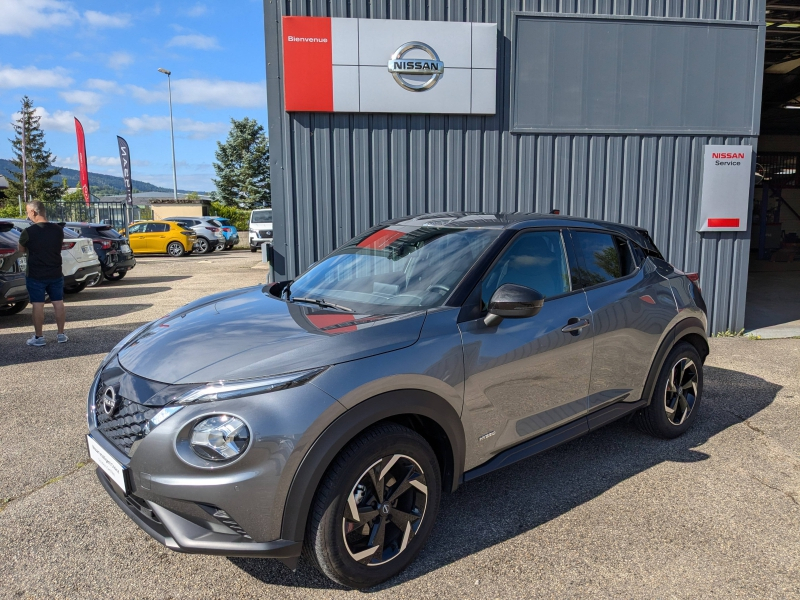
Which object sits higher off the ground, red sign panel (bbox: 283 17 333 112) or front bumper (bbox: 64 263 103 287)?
red sign panel (bbox: 283 17 333 112)

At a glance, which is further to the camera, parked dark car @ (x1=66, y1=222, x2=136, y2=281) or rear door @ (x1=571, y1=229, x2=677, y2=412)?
parked dark car @ (x1=66, y1=222, x2=136, y2=281)

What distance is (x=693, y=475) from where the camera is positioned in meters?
3.94

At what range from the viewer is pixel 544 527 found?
3.28 metres

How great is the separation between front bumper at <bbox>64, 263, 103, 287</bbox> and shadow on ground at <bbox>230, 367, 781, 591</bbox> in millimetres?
9909

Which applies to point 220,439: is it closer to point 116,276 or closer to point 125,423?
point 125,423

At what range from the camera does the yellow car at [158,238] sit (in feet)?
76.8

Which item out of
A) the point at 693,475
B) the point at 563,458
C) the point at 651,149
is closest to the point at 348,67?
the point at 651,149

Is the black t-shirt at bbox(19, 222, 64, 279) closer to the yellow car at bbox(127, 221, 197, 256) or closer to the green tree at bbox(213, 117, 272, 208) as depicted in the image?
the yellow car at bbox(127, 221, 197, 256)

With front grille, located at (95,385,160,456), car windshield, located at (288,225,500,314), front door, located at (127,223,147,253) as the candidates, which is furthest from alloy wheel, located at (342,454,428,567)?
front door, located at (127,223,147,253)

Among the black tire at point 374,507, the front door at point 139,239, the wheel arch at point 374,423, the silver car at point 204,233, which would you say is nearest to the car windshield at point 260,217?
the silver car at point 204,233

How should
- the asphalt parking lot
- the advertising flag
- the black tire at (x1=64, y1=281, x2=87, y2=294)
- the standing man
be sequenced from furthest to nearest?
1. the advertising flag
2. the black tire at (x1=64, y1=281, x2=87, y2=294)
3. the standing man
4. the asphalt parking lot

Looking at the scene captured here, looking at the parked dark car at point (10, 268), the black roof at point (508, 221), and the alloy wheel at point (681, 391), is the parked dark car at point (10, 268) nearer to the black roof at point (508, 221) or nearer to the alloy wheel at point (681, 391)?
the black roof at point (508, 221)

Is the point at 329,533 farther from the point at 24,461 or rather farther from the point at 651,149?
the point at 651,149

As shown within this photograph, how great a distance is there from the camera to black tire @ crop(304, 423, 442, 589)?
249 centimetres
